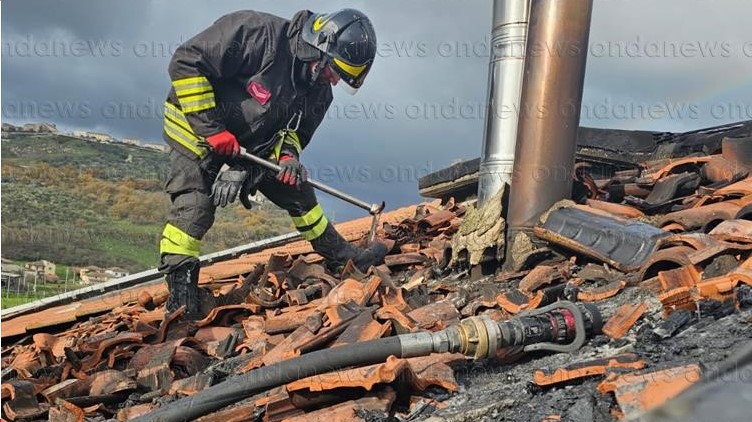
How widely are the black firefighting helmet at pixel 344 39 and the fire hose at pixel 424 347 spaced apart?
8.57 feet

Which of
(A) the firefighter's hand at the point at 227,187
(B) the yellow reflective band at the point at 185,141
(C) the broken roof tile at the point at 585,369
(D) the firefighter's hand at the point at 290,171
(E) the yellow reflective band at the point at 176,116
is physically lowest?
(C) the broken roof tile at the point at 585,369

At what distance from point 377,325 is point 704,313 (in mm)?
1290

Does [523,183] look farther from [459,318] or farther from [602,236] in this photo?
[459,318]

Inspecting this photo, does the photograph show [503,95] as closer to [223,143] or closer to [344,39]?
[344,39]

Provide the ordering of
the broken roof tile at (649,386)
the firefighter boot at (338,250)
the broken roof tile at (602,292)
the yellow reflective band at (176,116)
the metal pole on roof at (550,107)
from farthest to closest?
the firefighter boot at (338,250) < the yellow reflective band at (176,116) < the metal pole on roof at (550,107) < the broken roof tile at (602,292) < the broken roof tile at (649,386)

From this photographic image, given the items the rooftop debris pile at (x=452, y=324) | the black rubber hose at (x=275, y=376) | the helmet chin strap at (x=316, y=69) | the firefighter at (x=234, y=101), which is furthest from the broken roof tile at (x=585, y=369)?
the helmet chin strap at (x=316, y=69)

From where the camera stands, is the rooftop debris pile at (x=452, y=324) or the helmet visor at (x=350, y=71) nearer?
the rooftop debris pile at (x=452, y=324)

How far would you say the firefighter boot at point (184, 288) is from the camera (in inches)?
193

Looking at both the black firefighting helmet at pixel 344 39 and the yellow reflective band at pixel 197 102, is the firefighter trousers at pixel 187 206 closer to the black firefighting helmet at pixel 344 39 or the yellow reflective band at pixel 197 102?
the yellow reflective band at pixel 197 102

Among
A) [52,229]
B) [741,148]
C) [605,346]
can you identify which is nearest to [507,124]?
[741,148]

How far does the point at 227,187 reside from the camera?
502 centimetres

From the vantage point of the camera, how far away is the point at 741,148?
500 centimetres

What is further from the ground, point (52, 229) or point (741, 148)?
point (741, 148)

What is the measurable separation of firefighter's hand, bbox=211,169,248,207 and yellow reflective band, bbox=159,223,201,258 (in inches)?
11.9
